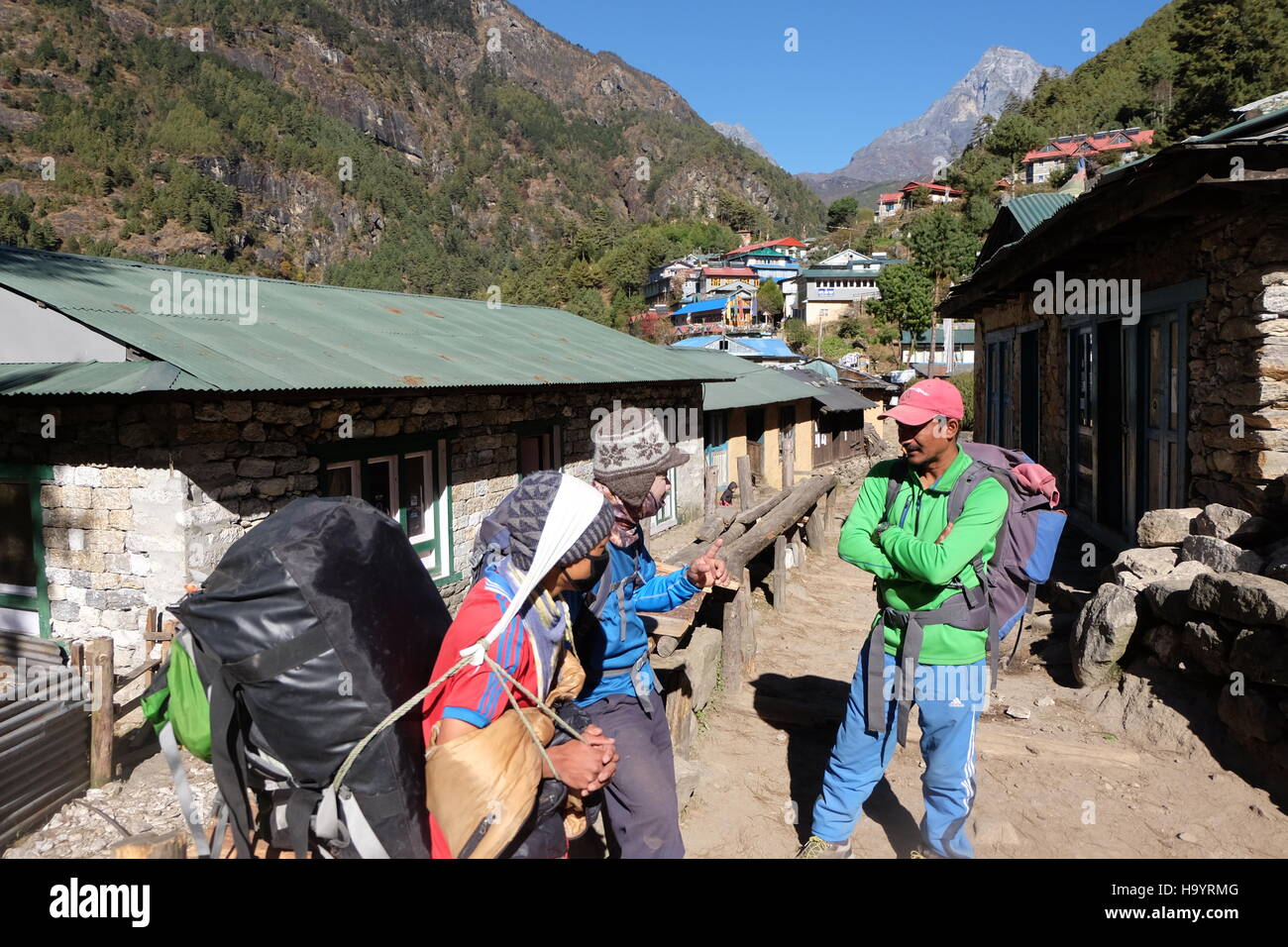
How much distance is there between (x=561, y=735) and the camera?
2.35 metres

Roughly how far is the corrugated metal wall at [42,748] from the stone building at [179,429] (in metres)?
1.00

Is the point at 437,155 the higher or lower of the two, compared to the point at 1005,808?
higher

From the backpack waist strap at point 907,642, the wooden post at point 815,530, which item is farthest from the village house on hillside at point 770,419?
the backpack waist strap at point 907,642

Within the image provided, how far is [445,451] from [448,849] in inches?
261

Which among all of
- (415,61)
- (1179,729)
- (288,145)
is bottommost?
(1179,729)

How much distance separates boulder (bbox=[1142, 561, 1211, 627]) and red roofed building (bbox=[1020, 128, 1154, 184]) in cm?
7420

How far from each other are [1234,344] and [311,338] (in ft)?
24.1

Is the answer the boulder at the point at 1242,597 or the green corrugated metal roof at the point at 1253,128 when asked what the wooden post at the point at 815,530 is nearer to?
the boulder at the point at 1242,597

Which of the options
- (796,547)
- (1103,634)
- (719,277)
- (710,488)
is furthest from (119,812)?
(719,277)

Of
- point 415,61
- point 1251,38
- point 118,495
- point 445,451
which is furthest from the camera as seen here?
point 415,61

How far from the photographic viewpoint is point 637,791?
105 inches

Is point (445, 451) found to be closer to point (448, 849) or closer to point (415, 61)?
point (448, 849)
